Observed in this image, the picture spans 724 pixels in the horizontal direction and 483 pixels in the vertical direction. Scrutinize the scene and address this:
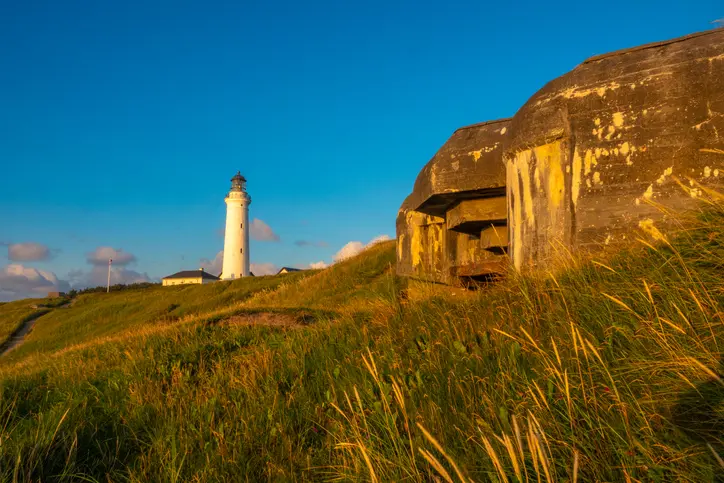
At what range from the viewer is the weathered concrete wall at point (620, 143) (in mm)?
3873

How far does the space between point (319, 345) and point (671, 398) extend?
10.1ft

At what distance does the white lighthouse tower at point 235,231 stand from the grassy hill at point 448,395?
54636 mm

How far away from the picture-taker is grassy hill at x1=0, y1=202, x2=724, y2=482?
1842mm

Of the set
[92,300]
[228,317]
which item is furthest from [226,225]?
[228,317]

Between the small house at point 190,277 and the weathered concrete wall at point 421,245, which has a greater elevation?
the small house at point 190,277

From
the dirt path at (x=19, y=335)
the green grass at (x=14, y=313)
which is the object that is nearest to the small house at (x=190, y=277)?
the green grass at (x=14, y=313)

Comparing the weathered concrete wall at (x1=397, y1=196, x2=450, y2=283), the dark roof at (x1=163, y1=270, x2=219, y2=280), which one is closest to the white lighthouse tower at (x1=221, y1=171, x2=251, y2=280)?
the dark roof at (x1=163, y1=270, x2=219, y2=280)

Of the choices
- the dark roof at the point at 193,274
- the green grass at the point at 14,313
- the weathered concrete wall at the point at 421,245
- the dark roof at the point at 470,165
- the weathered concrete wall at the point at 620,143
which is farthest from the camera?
the dark roof at the point at 193,274

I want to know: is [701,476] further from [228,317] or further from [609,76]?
[228,317]

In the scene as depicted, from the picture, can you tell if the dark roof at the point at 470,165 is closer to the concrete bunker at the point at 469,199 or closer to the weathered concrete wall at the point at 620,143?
the concrete bunker at the point at 469,199

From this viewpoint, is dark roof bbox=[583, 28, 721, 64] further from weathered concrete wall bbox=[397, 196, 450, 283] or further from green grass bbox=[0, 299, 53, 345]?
green grass bbox=[0, 299, 53, 345]

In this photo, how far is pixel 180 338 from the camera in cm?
636

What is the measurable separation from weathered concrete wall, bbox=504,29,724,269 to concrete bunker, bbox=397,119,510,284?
0.88 m

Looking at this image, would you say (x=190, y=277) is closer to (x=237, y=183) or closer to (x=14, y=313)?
(x=237, y=183)
